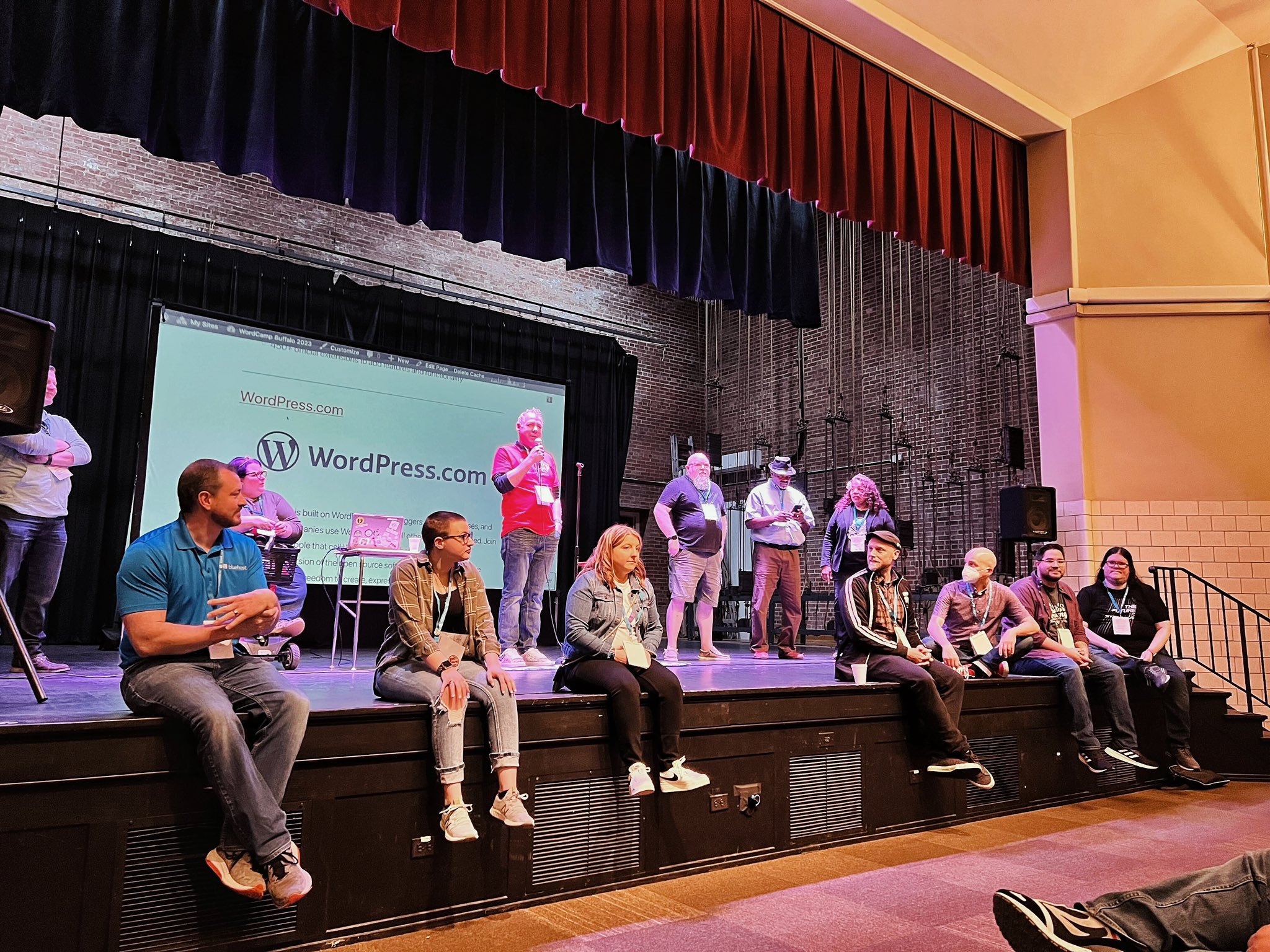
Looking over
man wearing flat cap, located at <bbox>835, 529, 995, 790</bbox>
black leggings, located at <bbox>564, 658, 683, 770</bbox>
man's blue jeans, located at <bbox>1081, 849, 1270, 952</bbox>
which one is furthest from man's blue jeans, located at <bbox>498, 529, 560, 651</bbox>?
man's blue jeans, located at <bbox>1081, 849, 1270, 952</bbox>

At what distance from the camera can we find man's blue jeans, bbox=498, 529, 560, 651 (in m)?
5.32

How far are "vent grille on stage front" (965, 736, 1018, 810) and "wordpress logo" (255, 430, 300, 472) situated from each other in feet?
19.2

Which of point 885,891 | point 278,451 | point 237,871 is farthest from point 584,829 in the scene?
point 278,451

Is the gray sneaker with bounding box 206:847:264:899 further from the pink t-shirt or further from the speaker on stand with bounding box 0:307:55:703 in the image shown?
the pink t-shirt

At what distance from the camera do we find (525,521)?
5289 mm

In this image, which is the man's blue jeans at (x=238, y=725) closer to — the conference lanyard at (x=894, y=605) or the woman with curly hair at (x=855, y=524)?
the conference lanyard at (x=894, y=605)

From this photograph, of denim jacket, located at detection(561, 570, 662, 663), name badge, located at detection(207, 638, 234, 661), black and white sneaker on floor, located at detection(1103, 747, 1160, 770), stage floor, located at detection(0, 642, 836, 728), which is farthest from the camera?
black and white sneaker on floor, located at detection(1103, 747, 1160, 770)

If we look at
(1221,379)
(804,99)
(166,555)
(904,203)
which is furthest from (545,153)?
(1221,379)

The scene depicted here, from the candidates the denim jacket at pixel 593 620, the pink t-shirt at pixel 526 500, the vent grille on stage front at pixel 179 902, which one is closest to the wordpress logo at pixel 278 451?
the pink t-shirt at pixel 526 500

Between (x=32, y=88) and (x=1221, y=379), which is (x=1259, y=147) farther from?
(x=32, y=88)

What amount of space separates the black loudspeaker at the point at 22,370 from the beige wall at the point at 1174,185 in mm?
6535

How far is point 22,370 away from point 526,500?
2.73 meters

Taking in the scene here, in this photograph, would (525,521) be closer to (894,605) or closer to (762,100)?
(894,605)

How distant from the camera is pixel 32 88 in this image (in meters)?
4.10
